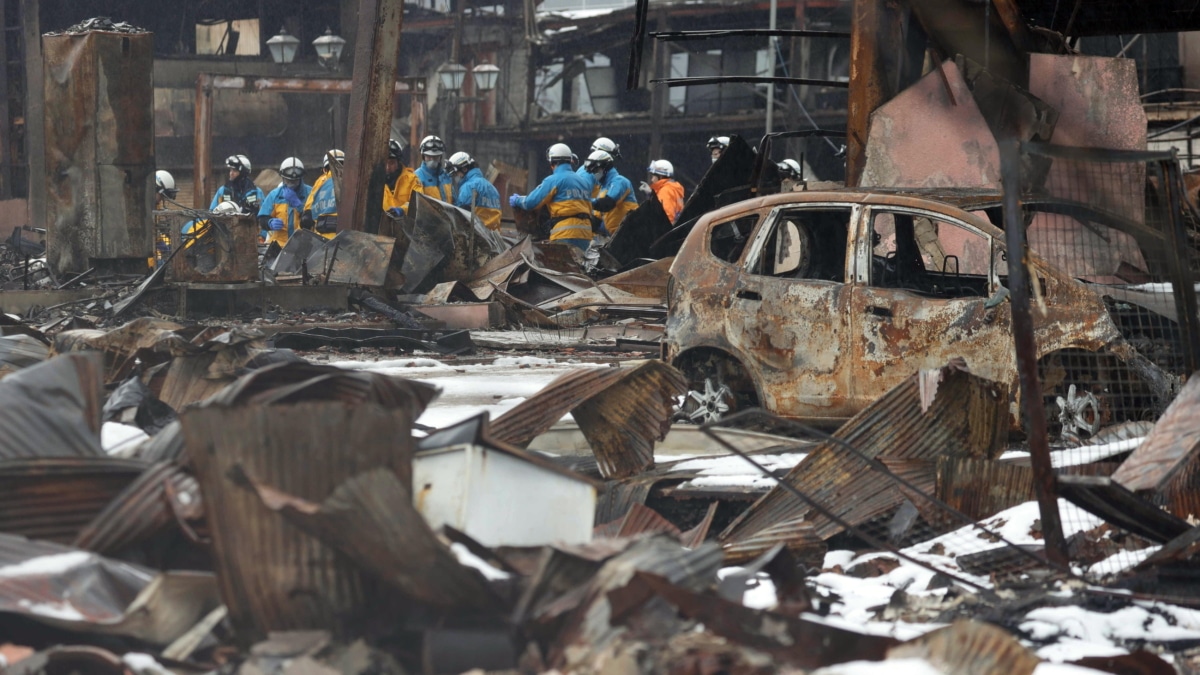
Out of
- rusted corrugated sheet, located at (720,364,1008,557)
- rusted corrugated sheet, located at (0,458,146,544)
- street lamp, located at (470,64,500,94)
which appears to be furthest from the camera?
street lamp, located at (470,64,500,94)

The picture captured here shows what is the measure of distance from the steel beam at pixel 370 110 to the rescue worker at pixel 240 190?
4.79 metres

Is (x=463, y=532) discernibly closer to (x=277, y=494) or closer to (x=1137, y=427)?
(x=277, y=494)

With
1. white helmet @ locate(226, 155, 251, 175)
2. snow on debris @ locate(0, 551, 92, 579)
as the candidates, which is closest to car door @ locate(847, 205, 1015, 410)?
snow on debris @ locate(0, 551, 92, 579)

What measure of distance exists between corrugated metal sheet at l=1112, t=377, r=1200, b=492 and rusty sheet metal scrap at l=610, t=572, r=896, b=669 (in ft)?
4.73

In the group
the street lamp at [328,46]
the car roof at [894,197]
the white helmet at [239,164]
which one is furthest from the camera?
the street lamp at [328,46]

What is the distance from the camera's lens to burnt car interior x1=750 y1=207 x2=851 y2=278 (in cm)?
780

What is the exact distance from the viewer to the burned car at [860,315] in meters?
7.13

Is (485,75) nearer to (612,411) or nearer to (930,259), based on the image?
(930,259)

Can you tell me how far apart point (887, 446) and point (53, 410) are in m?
3.19

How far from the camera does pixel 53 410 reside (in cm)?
435

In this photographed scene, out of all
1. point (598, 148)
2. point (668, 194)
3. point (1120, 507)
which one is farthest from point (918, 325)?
point (598, 148)

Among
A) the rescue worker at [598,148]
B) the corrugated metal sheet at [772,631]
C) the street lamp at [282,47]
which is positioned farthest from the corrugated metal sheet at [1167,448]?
the street lamp at [282,47]

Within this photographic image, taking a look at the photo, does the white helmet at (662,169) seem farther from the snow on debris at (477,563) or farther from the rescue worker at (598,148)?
the snow on debris at (477,563)

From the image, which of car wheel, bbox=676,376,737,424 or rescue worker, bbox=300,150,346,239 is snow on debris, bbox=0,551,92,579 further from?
rescue worker, bbox=300,150,346,239
